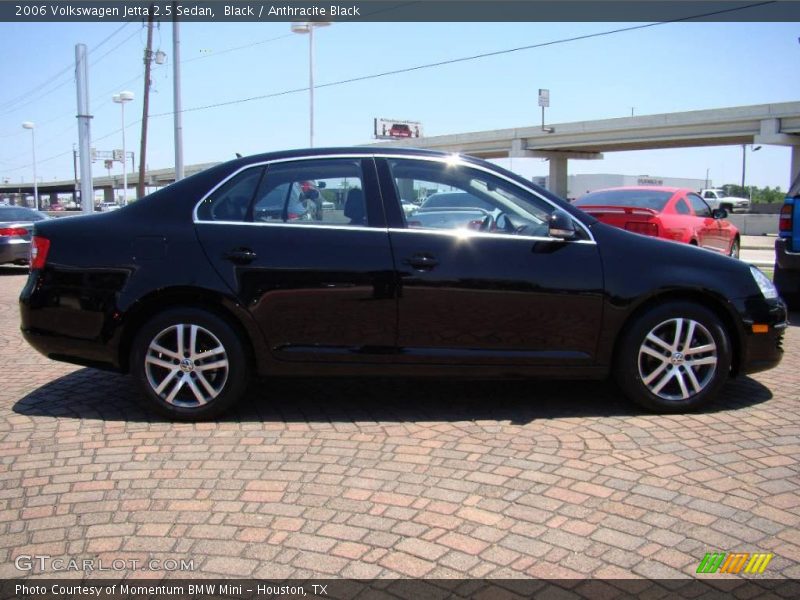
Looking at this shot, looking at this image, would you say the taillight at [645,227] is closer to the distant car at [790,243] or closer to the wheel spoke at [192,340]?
the distant car at [790,243]

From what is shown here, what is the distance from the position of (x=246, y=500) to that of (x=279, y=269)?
1.58 metres

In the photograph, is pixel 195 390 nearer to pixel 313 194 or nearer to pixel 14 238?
pixel 313 194

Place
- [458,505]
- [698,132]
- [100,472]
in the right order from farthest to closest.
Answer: [698,132] < [100,472] < [458,505]

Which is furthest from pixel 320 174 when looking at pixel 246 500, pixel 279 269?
pixel 246 500

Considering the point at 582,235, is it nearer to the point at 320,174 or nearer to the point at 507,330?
the point at 507,330

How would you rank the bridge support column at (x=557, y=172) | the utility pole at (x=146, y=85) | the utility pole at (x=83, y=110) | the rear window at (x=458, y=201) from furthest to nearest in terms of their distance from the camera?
the bridge support column at (x=557, y=172), the utility pole at (x=146, y=85), the utility pole at (x=83, y=110), the rear window at (x=458, y=201)

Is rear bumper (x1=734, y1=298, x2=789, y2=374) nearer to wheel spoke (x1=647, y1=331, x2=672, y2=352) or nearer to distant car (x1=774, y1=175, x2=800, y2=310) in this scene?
wheel spoke (x1=647, y1=331, x2=672, y2=352)

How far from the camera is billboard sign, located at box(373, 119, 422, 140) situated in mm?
63078

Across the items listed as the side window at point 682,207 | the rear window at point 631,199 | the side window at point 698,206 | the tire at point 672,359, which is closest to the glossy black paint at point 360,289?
the tire at point 672,359

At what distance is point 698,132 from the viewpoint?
153 feet

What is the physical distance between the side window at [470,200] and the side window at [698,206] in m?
7.90

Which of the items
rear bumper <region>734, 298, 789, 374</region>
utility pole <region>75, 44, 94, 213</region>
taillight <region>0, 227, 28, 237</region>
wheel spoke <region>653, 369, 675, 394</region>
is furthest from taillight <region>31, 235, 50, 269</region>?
utility pole <region>75, 44, 94, 213</region>

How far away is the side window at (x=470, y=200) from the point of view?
15.0ft

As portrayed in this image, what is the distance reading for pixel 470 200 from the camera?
4.63 meters
